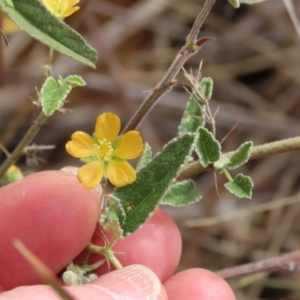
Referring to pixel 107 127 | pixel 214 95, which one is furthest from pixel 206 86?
pixel 214 95

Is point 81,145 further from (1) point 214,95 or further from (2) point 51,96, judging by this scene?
(1) point 214,95

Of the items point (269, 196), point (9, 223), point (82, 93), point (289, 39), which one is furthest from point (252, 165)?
point (9, 223)

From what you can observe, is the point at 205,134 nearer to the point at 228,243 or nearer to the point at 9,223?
the point at 9,223

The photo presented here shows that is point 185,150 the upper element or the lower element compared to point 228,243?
upper

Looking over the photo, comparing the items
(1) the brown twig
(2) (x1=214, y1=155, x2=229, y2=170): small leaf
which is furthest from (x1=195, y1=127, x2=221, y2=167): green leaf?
(1) the brown twig

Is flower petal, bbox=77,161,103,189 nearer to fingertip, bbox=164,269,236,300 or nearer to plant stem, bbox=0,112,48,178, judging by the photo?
plant stem, bbox=0,112,48,178

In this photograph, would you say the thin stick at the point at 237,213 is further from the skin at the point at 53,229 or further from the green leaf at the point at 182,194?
the green leaf at the point at 182,194

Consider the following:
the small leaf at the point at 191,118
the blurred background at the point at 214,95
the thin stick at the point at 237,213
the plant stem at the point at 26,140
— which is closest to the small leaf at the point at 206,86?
the small leaf at the point at 191,118
